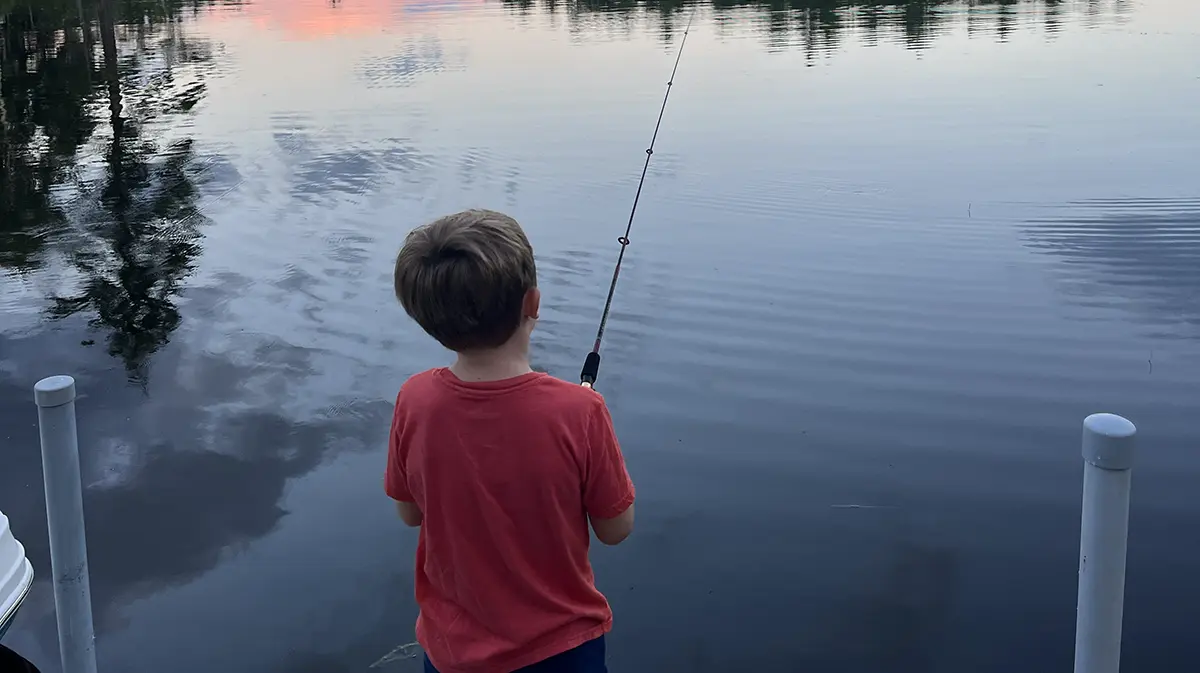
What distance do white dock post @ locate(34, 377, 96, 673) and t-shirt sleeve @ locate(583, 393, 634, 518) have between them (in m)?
1.55

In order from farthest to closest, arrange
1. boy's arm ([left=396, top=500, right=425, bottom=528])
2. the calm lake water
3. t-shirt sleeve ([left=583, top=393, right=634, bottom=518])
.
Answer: the calm lake water < boy's arm ([left=396, top=500, right=425, bottom=528]) < t-shirt sleeve ([left=583, top=393, right=634, bottom=518])

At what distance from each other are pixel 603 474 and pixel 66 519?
1.71 metres

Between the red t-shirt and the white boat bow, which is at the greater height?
the red t-shirt

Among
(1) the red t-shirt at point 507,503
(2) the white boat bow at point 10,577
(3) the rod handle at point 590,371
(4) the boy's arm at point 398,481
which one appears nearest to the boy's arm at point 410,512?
(4) the boy's arm at point 398,481

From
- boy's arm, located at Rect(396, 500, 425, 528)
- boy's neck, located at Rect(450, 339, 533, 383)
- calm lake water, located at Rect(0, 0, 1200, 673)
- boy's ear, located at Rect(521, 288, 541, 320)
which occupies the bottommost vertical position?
calm lake water, located at Rect(0, 0, 1200, 673)

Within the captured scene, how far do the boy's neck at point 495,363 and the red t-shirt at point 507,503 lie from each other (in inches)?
0.9

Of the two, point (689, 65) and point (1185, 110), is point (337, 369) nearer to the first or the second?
point (1185, 110)

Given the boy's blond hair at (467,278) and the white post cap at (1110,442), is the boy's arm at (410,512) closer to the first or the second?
the boy's blond hair at (467,278)

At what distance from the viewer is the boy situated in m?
1.98

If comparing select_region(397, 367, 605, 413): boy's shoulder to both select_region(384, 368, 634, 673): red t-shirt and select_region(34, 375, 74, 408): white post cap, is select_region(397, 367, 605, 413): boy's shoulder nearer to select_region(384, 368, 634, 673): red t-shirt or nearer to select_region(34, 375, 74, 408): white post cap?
select_region(384, 368, 634, 673): red t-shirt

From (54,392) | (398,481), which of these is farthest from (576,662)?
(54,392)

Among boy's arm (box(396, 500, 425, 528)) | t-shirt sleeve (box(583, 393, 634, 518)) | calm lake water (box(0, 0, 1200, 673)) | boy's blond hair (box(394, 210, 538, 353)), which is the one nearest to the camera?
boy's blond hair (box(394, 210, 538, 353))

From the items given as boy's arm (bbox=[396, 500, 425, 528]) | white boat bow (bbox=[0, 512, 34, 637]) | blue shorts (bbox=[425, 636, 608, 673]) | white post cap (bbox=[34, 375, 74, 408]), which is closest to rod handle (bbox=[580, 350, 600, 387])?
boy's arm (bbox=[396, 500, 425, 528])

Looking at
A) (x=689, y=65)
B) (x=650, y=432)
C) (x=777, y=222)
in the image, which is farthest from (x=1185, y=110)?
(x=650, y=432)
